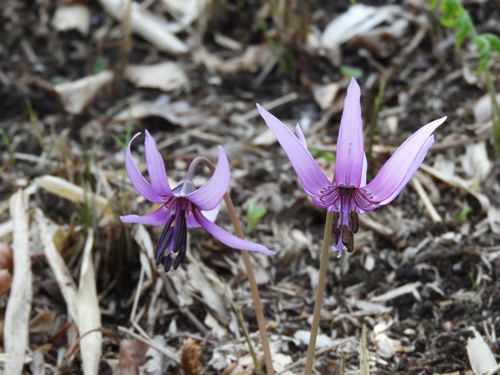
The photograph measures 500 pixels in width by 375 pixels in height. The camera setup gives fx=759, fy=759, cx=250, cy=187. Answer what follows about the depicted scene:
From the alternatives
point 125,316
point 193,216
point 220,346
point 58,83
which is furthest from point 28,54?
point 193,216

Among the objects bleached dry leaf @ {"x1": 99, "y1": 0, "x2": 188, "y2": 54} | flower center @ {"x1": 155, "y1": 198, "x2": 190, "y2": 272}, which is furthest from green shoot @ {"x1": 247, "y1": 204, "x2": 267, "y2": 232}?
bleached dry leaf @ {"x1": 99, "y1": 0, "x2": 188, "y2": 54}

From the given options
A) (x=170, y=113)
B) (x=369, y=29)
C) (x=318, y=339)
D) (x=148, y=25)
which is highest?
(x=148, y=25)

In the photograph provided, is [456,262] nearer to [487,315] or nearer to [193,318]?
[487,315]

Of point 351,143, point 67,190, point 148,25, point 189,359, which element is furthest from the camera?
point 148,25

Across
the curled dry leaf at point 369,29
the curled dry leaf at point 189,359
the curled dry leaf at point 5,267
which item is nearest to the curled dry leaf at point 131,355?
the curled dry leaf at point 189,359

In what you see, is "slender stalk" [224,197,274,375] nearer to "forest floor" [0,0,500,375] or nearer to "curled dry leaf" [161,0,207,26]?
"forest floor" [0,0,500,375]

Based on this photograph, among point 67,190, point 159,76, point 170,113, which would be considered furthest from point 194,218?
point 159,76

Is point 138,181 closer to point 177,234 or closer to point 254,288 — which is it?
point 177,234
